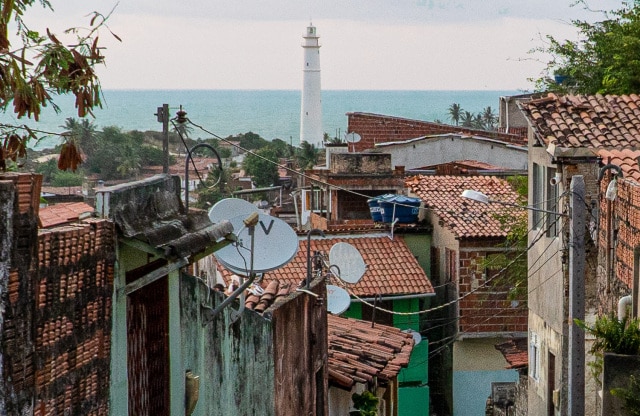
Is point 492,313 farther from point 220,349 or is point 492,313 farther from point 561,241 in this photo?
point 220,349

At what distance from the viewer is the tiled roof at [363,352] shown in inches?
751

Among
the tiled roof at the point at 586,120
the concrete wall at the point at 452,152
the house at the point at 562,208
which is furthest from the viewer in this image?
the concrete wall at the point at 452,152

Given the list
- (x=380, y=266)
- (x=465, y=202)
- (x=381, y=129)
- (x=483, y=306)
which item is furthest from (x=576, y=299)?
(x=381, y=129)

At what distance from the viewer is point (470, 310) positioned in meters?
36.2

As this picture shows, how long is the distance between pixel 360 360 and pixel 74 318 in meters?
11.9

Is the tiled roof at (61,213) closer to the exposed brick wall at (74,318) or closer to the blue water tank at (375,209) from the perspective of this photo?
the exposed brick wall at (74,318)

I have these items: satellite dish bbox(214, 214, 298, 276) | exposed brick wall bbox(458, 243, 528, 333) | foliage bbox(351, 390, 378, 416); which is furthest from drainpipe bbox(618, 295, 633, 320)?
exposed brick wall bbox(458, 243, 528, 333)

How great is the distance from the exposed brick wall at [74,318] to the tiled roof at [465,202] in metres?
24.7

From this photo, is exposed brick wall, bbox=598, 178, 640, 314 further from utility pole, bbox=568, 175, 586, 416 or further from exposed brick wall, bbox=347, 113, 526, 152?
exposed brick wall, bbox=347, 113, 526, 152

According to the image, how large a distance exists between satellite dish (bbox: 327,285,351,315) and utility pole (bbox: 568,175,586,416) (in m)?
5.45

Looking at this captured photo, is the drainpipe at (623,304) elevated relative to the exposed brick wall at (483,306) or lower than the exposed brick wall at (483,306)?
elevated

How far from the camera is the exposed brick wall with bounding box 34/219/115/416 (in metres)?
7.98

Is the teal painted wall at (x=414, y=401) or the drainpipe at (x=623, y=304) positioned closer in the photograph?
the drainpipe at (x=623, y=304)

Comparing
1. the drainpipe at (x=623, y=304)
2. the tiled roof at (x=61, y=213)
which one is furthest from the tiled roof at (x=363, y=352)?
the tiled roof at (x=61, y=213)
